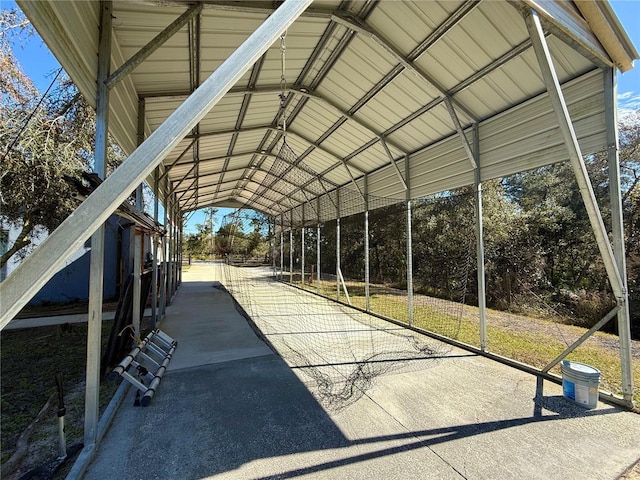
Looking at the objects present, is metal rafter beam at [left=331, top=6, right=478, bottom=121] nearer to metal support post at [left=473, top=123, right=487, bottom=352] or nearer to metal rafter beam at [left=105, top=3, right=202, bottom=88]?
metal support post at [left=473, top=123, right=487, bottom=352]

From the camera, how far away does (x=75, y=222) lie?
0.97 metres

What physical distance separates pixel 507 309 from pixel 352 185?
528 cm

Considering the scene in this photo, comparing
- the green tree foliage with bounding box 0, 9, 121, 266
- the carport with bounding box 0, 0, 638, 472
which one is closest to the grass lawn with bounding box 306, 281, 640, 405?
the carport with bounding box 0, 0, 638, 472

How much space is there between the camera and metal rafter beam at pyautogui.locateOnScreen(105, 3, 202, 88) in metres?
2.28

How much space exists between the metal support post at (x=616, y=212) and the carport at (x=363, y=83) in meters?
0.01

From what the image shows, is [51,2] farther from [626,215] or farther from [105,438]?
[626,215]

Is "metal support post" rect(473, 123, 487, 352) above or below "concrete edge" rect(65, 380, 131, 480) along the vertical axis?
above

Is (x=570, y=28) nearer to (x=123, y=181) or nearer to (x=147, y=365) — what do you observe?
(x=123, y=181)

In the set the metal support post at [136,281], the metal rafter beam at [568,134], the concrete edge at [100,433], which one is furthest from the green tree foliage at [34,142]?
the metal rafter beam at [568,134]

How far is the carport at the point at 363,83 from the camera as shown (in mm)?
1386

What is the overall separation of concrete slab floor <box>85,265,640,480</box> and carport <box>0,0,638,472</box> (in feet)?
1.61

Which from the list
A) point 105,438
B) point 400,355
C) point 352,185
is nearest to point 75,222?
point 105,438

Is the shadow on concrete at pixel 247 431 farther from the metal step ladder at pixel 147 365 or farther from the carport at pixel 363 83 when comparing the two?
the carport at pixel 363 83

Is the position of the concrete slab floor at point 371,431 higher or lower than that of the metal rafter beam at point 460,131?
lower
